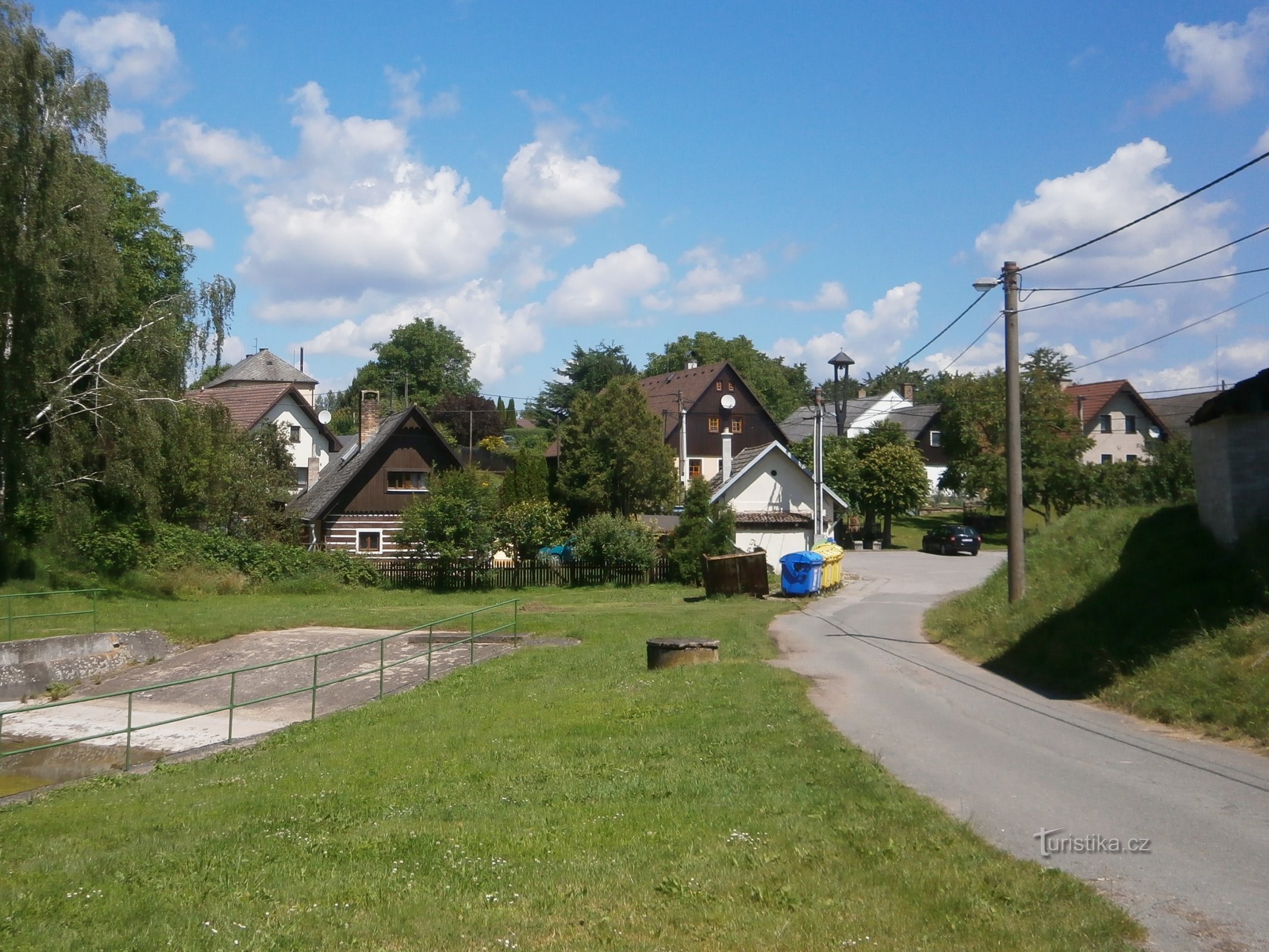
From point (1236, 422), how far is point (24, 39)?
31417 millimetres

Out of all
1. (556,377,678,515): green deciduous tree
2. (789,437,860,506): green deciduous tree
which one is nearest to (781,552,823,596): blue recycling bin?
(556,377,678,515): green deciduous tree

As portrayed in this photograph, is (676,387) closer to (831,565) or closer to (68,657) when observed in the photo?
(831,565)

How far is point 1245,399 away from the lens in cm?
1502

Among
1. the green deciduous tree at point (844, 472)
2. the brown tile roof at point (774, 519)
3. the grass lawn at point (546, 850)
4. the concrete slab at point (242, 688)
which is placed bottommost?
the concrete slab at point (242, 688)

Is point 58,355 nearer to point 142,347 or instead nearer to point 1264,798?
point 142,347

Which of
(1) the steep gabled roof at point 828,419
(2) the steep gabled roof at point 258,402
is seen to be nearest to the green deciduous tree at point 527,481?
(2) the steep gabled roof at point 258,402

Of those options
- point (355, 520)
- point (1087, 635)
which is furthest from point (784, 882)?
point (355, 520)

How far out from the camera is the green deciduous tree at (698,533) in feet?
125

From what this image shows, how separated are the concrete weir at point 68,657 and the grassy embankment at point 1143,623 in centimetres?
1898

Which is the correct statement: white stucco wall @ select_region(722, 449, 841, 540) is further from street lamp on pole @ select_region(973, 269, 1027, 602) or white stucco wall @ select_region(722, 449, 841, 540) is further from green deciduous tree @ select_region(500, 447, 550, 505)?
street lamp on pole @ select_region(973, 269, 1027, 602)

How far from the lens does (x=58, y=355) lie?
31312mm

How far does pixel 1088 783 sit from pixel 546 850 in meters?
4.90

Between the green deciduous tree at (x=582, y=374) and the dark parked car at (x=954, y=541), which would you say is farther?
the green deciduous tree at (x=582, y=374)

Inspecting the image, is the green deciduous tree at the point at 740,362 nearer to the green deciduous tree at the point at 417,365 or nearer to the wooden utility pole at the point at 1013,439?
the green deciduous tree at the point at 417,365
